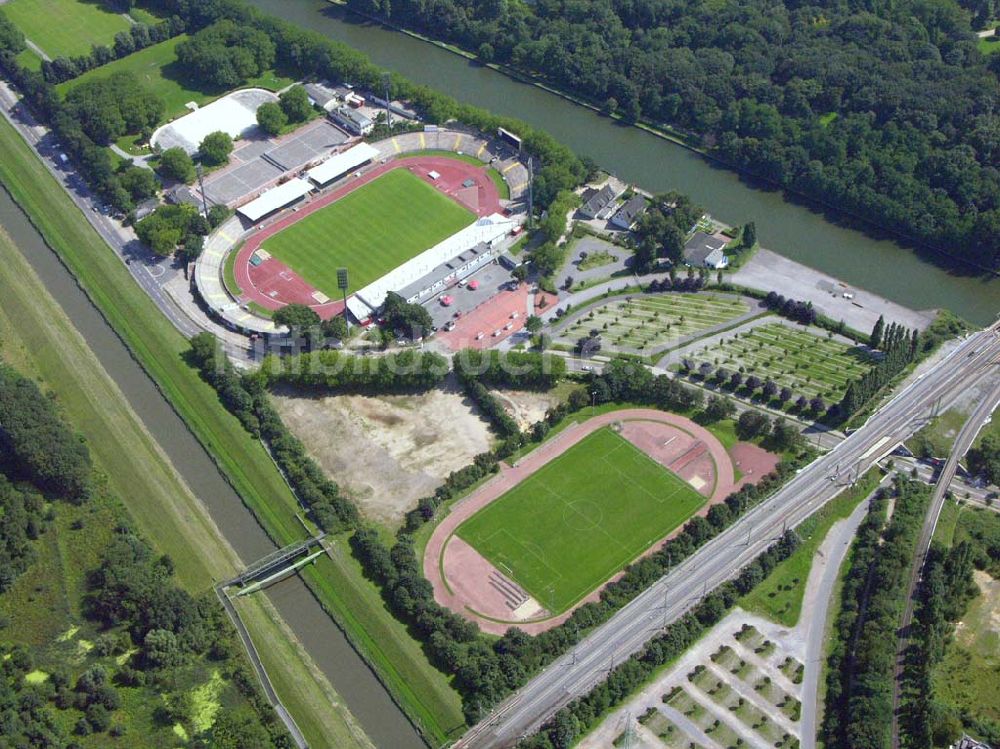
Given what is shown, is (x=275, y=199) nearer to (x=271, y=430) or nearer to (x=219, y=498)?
(x=271, y=430)

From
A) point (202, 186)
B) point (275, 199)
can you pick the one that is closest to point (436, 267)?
point (275, 199)

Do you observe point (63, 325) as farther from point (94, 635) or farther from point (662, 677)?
point (662, 677)

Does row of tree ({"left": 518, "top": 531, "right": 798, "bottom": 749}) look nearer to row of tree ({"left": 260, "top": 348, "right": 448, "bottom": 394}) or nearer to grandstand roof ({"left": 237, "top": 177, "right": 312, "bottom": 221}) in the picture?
row of tree ({"left": 260, "top": 348, "right": 448, "bottom": 394})

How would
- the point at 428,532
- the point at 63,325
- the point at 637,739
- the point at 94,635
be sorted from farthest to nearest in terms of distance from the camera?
the point at 63,325 < the point at 428,532 < the point at 94,635 < the point at 637,739

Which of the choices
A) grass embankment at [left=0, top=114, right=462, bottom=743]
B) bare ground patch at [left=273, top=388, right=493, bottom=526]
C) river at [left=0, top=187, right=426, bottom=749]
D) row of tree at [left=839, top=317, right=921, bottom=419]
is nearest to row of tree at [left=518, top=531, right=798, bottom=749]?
grass embankment at [left=0, top=114, right=462, bottom=743]

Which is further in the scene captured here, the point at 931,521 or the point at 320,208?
the point at 320,208

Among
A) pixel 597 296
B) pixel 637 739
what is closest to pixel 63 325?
pixel 597 296
